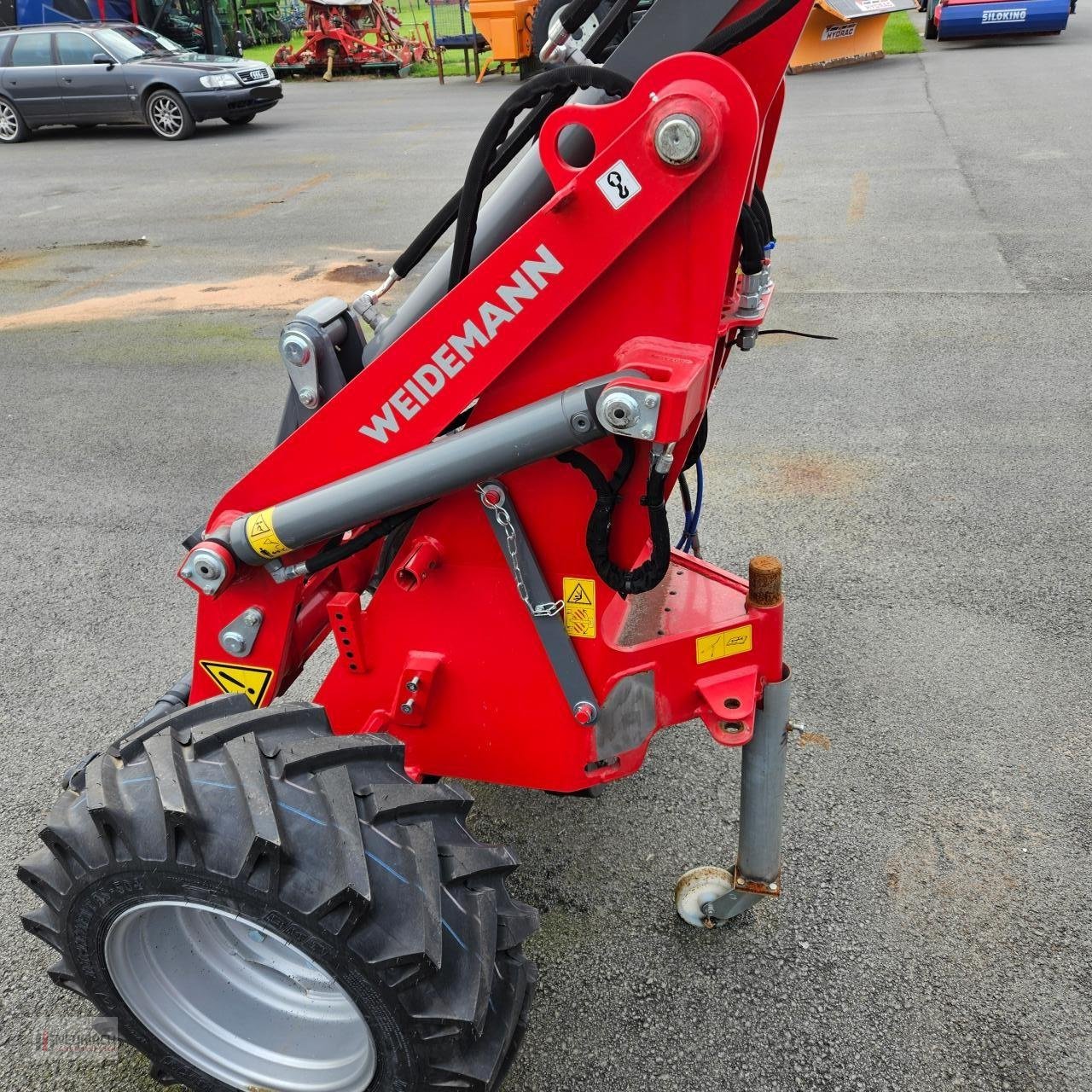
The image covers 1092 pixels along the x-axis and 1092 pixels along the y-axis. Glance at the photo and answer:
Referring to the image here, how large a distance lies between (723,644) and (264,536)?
42.2 inches

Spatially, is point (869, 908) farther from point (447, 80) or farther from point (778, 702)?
point (447, 80)

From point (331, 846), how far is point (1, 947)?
1.54m

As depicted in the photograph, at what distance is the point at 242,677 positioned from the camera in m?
2.59

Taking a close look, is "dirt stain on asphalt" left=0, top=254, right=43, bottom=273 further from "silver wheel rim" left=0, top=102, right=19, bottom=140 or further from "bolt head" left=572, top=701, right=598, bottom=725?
"bolt head" left=572, top=701, right=598, bottom=725

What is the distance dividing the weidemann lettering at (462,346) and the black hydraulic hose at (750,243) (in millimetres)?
399

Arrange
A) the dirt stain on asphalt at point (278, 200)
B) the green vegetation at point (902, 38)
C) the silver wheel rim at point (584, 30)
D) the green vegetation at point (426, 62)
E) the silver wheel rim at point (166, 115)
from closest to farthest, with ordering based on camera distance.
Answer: the silver wheel rim at point (584, 30) < the dirt stain on asphalt at point (278, 200) < the silver wheel rim at point (166, 115) < the green vegetation at point (902, 38) < the green vegetation at point (426, 62)

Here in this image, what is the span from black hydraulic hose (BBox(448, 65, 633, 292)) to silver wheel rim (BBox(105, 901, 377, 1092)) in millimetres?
1533

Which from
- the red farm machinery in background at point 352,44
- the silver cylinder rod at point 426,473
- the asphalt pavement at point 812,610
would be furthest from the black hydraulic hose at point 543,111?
the red farm machinery in background at point 352,44

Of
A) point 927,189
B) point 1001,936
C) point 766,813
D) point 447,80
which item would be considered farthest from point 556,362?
point 447,80

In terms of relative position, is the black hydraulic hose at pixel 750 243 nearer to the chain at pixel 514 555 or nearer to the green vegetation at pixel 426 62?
the chain at pixel 514 555

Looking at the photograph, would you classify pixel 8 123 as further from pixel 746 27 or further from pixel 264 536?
pixel 746 27

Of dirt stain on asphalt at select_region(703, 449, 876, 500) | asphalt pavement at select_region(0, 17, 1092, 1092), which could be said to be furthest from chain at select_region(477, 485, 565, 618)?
dirt stain on asphalt at select_region(703, 449, 876, 500)

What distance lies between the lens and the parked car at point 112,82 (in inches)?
599

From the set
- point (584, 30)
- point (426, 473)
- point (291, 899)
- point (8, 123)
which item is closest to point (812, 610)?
point (426, 473)
